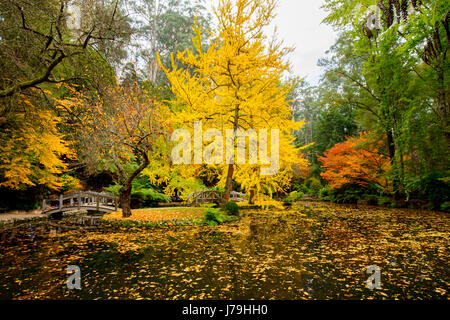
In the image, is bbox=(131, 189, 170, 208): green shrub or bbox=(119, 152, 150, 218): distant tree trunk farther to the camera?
bbox=(131, 189, 170, 208): green shrub

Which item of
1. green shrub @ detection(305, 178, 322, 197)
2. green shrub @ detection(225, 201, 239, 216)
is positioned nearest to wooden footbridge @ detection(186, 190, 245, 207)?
green shrub @ detection(225, 201, 239, 216)

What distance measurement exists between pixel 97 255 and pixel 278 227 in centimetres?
643

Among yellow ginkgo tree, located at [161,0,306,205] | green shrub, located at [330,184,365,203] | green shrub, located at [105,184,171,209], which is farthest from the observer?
green shrub, located at [330,184,365,203]

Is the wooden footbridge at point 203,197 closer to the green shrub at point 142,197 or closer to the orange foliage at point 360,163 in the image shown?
the green shrub at point 142,197

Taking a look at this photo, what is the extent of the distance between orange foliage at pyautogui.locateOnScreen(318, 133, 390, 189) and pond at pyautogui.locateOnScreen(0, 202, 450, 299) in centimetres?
896

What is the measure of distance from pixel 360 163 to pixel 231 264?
1569 cm

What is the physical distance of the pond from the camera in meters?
3.48

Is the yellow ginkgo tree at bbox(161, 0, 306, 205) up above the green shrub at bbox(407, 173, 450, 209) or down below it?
above

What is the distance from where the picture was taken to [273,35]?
9516mm

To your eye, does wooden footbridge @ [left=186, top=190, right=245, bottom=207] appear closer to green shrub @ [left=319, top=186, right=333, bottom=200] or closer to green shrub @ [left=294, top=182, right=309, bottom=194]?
green shrub @ [left=319, top=186, right=333, bottom=200]

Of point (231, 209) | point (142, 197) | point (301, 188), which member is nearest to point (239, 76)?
point (231, 209)

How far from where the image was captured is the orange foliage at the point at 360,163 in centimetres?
1628

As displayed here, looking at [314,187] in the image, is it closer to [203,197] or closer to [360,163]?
[360,163]
